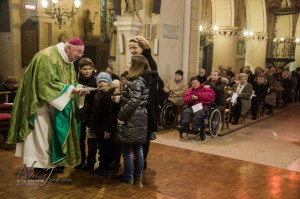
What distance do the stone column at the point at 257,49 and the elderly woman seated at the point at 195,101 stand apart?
1132cm

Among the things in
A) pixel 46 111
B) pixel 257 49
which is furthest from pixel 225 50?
pixel 46 111

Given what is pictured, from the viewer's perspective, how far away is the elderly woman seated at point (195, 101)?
6266 mm

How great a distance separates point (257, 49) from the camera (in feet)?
54.9

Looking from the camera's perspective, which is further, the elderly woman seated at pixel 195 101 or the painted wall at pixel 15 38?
the painted wall at pixel 15 38

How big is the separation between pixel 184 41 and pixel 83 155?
530cm

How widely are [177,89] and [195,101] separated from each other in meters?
1.08

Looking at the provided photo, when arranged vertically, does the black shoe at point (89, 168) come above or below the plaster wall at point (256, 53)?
below

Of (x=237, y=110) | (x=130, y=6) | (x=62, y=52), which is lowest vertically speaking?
(x=237, y=110)

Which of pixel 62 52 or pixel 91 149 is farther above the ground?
pixel 62 52

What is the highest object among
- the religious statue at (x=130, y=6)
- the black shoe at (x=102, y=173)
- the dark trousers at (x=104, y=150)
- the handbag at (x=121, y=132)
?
the religious statue at (x=130, y=6)

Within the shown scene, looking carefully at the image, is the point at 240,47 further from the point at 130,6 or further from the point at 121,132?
the point at 121,132

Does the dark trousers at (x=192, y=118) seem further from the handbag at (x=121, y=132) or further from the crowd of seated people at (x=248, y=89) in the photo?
the handbag at (x=121, y=132)

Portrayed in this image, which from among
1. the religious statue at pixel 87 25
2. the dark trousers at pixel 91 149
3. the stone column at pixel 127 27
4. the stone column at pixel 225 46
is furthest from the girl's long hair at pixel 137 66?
the religious statue at pixel 87 25

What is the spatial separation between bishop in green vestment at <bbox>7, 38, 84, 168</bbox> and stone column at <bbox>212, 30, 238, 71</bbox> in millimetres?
10262
